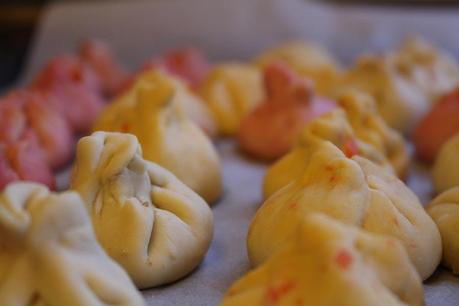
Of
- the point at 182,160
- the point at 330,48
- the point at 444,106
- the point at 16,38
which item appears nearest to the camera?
the point at 182,160

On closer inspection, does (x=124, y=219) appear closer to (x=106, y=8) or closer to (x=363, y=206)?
A: (x=363, y=206)

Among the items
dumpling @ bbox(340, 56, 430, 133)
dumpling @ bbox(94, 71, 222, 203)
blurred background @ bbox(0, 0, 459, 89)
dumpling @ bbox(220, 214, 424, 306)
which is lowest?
blurred background @ bbox(0, 0, 459, 89)

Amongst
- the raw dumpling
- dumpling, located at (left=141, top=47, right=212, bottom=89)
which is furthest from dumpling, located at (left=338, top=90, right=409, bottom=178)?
dumpling, located at (left=141, top=47, right=212, bottom=89)

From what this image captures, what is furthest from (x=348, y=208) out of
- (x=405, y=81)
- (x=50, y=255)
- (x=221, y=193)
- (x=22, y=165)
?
(x=405, y=81)

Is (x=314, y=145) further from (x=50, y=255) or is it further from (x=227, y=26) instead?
(x=227, y=26)

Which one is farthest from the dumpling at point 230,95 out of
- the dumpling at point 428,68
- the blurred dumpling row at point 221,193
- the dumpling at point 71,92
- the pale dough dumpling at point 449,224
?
the pale dough dumpling at point 449,224

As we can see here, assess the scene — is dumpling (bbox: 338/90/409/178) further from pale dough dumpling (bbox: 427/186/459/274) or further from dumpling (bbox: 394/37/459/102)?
dumpling (bbox: 394/37/459/102)

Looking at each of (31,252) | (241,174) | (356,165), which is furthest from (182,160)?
(31,252)

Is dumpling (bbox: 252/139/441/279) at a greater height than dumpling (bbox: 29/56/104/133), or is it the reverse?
dumpling (bbox: 252/139/441/279)
